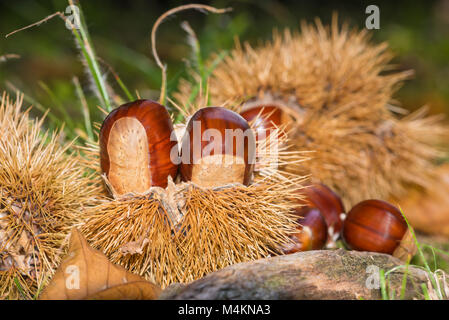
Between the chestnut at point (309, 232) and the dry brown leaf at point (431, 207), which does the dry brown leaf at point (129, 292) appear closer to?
the chestnut at point (309, 232)

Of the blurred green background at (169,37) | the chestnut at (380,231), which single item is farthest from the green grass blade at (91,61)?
the blurred green background at (169,37)

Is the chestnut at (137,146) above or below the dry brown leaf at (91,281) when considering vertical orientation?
above

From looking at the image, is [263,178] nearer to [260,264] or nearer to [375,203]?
Result: [260,264]

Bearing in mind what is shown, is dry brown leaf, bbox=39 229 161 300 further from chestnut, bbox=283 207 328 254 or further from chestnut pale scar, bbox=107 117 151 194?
chestnut, bbox=283 207 328 254

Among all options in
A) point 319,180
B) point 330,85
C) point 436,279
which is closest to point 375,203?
point 319,180

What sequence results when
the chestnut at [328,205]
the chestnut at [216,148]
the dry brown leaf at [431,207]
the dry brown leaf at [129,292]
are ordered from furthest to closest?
the dry brown leaf at [431,207] < the chestnut at [328,205] < the chestnut at [216,148] < the dry brown leaf at [129,292]

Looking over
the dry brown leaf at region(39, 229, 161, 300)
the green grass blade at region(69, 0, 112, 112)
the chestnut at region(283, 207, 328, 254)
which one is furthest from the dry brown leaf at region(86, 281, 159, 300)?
the green grass blade at region(69, 0, 112, 112)

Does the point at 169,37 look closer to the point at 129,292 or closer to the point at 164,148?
the point at 164,148
